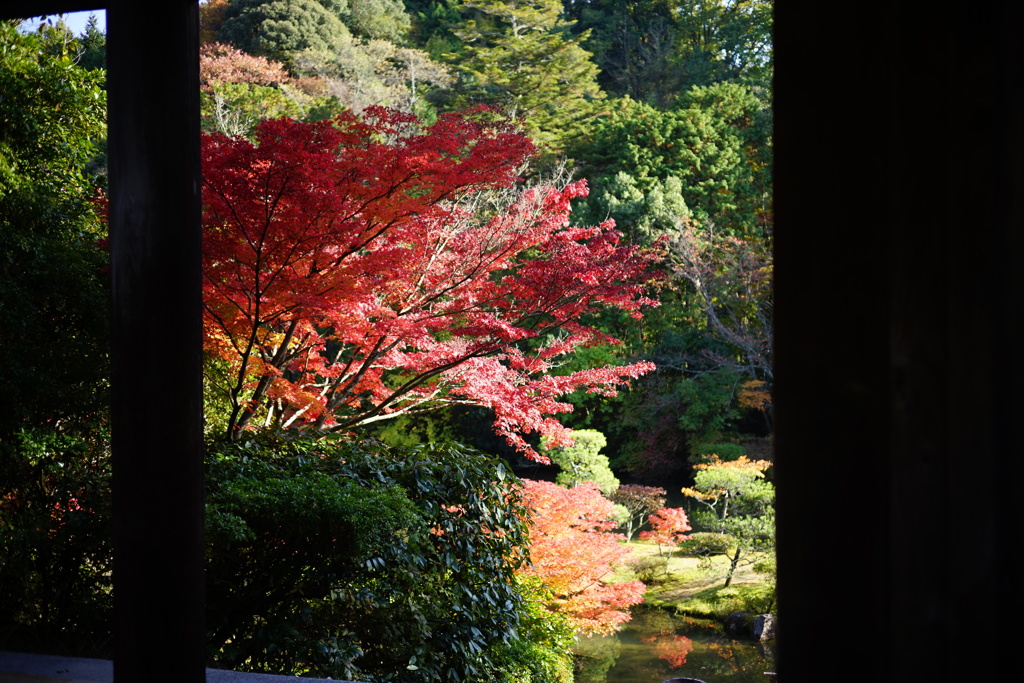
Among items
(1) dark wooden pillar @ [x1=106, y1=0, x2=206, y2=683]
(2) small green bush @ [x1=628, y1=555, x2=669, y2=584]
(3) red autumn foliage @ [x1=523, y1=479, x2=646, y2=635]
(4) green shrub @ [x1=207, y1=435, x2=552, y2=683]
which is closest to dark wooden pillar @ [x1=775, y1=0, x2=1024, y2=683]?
(1) dark wooden pillar @ [x1=106, y1=0, x2=206, y2=683]

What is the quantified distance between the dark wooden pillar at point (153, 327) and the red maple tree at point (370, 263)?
2.34 meters

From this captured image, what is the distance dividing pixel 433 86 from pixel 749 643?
32.3 feet

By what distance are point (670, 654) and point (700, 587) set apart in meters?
1.32

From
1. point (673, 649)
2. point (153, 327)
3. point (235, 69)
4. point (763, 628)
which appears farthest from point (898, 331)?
point (235, 69)

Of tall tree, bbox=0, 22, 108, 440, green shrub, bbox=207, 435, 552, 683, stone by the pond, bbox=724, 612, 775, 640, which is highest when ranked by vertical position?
tall tree, bbox=0, 22, 108, 440

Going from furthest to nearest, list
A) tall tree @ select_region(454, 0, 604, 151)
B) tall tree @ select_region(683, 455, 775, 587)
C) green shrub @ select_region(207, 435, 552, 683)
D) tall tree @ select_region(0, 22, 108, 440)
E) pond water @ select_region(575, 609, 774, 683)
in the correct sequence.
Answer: tall tree @ select_region(454, 0, 604, 151)
tall tree @ select_region(683, 455, 775, 587)
pond water @ select_region(575, 609, 774, 683)
tall tree @ select_region(0, 22, 108, 440)
green shrub @ select_region(207, 435, 552, 683)

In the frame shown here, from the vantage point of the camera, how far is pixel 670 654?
7109mm

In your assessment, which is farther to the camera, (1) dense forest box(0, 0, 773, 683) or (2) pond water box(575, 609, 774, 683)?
(2) pond water box(575, 609, 774, 683)

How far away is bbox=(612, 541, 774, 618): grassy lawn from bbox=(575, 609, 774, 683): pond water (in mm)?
169

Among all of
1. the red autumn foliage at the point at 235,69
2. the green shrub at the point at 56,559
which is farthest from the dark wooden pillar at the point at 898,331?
the red autumn foliage at the point at 235,69

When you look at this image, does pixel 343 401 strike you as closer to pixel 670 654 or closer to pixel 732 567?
pixel 670 654

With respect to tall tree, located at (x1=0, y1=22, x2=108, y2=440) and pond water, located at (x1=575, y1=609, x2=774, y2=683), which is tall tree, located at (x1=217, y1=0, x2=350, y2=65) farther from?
pond water, located at (x1=575, y1=609, x2=774, y2=683)

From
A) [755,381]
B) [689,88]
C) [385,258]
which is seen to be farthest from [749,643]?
[689,88]

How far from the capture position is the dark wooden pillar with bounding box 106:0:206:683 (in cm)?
147
